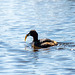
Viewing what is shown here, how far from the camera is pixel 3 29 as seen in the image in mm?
26188

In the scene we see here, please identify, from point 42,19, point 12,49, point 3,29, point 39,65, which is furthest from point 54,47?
point 42,19

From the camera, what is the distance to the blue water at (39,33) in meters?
15.3

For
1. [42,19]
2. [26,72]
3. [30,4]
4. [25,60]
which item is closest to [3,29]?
[42,19]

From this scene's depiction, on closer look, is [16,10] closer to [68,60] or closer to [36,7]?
[36,7]

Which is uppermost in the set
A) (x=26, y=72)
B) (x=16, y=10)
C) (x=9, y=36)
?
(x=16, y=10)

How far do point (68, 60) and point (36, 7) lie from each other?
2245 cm

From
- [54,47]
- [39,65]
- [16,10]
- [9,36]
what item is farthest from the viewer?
[16,10]

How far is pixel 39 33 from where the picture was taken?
24.2 meters

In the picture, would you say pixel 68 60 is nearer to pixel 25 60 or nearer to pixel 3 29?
pixel 25 60

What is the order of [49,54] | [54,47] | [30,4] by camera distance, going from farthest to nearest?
[30,4], [54,47], [49,54]

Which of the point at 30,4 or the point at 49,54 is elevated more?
the point at 30,4

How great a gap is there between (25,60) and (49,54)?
1.61 metres

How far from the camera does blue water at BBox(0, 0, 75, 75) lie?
1531 cm

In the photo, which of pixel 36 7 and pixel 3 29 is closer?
pixel 3 29
